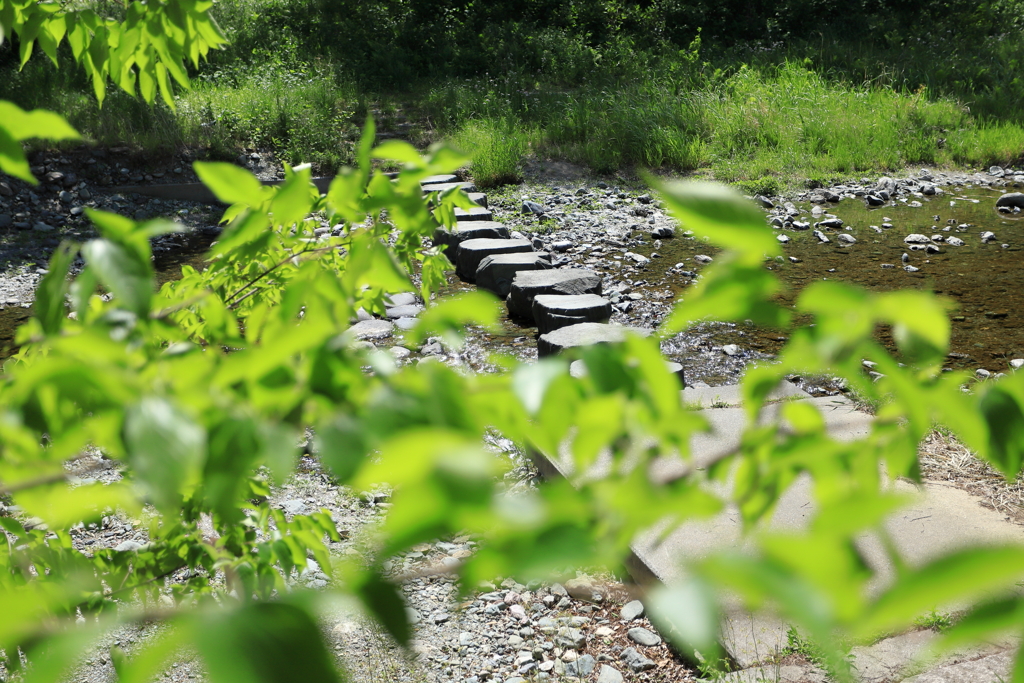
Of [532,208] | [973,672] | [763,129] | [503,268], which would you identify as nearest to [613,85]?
[763,129]

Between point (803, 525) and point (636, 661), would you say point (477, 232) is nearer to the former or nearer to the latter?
point (803, 525)

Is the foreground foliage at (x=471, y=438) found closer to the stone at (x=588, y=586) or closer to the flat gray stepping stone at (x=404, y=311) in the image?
the stone at (x=588, y=586)

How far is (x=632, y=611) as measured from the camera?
7.13 feet

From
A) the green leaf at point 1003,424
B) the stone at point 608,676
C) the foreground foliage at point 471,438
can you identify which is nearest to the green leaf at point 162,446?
the foreground foliage at point 471,438

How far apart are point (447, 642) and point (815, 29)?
16.2m

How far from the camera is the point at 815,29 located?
15312 millimetres

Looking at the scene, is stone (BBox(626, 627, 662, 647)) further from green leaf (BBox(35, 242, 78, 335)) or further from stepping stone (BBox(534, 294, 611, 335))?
stepping stone (BBox(534, 294, 611, 335))

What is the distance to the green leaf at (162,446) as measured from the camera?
37 cm

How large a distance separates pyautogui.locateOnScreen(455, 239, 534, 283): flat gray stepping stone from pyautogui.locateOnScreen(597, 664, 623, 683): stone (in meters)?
3.79

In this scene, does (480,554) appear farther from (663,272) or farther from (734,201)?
(663,272)

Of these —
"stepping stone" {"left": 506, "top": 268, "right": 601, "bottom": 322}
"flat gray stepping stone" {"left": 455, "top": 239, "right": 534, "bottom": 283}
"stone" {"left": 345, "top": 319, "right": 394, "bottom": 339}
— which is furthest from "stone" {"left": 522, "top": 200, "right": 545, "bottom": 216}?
"stone" {"left": 345, "top": 319, "right": 394, "bottom": 339}

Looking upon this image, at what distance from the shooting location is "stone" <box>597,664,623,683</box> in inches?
74.9

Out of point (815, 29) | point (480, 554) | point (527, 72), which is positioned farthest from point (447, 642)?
point (815, 29)

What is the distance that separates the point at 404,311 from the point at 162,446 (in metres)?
4.45
